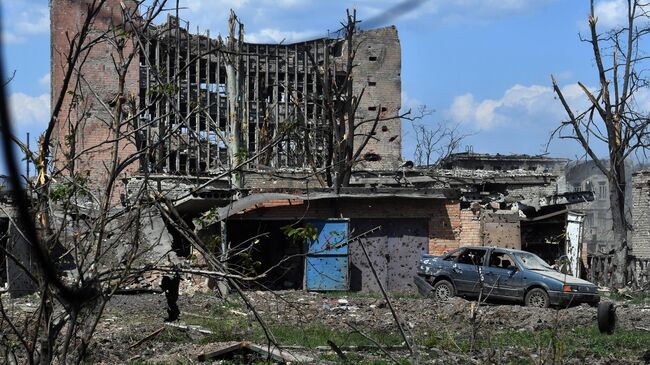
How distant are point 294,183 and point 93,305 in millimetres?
19915

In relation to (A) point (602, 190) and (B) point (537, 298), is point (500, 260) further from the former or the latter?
(A) point (602, 190)

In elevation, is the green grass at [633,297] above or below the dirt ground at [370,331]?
below

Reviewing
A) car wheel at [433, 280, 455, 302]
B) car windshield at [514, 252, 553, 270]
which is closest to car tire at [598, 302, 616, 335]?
car windshield at [514, 252, 553, 270]

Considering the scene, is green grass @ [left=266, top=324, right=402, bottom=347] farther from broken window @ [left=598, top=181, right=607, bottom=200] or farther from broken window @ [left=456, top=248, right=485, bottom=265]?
broken window @ [left=598, top=181, right=607, bottom=200]

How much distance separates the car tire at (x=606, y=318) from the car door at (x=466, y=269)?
5725 mm

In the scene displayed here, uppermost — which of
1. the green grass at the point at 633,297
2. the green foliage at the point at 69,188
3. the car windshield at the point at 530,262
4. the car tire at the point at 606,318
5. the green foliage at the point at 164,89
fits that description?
the green foliage at the point at 164,89

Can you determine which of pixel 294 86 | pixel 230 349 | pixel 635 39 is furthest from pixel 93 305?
pixel 294 86

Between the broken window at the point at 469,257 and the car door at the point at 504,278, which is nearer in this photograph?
the car door at the point at 504,278

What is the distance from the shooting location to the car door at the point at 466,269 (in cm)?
1931

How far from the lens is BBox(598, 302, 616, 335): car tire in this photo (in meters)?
13.3

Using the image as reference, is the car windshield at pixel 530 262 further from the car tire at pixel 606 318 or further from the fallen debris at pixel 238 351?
the fallen debris at pixel 238 351

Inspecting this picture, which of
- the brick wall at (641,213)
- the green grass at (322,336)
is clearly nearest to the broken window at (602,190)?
the brick wall at (641,213)

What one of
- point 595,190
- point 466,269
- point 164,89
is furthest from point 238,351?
point 595,190

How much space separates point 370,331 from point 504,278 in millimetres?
6546
